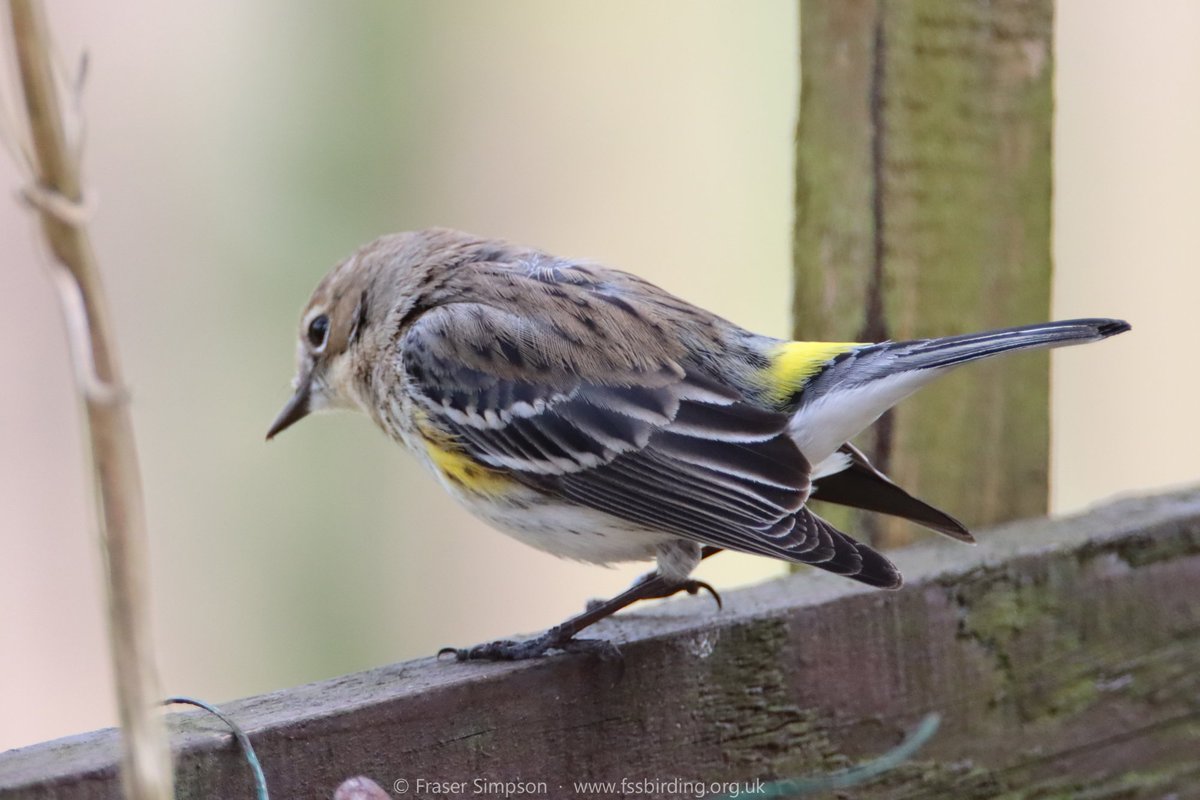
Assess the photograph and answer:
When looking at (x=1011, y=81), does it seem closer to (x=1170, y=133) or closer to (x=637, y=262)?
(x=637, y=262)

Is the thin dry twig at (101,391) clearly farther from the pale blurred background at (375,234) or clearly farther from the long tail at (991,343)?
the pale blurred background at (375,234)

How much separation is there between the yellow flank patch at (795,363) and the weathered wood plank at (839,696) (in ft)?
1.27

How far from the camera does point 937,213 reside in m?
→ 2.76

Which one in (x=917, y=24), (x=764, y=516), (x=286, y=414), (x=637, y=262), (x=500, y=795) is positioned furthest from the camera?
(x=637, y=262)

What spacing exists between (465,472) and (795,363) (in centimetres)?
72

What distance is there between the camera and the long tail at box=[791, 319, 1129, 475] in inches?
92.7

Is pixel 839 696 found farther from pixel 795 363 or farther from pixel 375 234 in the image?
pixel 375 234

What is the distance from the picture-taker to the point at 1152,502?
2754 mm

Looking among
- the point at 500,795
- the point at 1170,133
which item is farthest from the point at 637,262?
the point at 500,795

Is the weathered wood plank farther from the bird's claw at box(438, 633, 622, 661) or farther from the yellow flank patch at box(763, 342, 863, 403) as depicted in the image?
the yellow flank patch at box(763, 342, 863, 403)

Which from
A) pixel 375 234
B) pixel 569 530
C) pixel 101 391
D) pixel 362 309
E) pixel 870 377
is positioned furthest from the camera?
pixel 375 234

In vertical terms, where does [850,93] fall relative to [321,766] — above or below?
above

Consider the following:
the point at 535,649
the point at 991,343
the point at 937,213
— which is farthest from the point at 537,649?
the point at 937,213

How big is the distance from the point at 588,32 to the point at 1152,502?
3.69 metres
